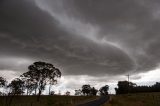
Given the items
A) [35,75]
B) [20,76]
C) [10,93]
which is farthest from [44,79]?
[10,93]

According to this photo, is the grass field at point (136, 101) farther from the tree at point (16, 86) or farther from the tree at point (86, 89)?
the tree at point (86, 89)

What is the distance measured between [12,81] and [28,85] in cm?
1015

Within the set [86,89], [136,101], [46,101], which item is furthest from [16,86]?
[86,89]

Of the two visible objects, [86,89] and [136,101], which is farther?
[86,89]

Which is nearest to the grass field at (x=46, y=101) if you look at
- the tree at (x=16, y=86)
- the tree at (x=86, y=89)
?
the tree at (x=16, y=86)

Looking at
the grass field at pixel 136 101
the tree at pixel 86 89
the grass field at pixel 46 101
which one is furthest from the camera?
the tree at pixel 86 89

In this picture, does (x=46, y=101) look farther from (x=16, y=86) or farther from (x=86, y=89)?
(x=86, y=89)

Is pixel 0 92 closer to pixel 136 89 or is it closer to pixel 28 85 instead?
pixel 28 85

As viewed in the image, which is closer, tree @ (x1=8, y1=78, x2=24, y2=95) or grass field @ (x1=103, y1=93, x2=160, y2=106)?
grass field @ (x1=103, y1=93, x2=160, y2=106)

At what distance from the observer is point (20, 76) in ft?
230

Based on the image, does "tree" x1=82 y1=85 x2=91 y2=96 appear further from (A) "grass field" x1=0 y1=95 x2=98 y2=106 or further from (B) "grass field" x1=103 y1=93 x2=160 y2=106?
(B) "grass field" x1=103 y1=93 x2=160 y2=106

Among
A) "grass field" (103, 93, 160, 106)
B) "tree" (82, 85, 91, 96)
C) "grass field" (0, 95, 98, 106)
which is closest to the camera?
"grass field" (103, 93, 160, 106)

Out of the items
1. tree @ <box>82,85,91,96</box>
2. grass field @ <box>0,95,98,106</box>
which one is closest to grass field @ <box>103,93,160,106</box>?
grass field @ <box>0,95,98,106</box>

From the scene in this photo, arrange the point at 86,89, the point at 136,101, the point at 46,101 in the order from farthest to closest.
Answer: the point at 86,89, the point at 46,101, the point at 136,101
